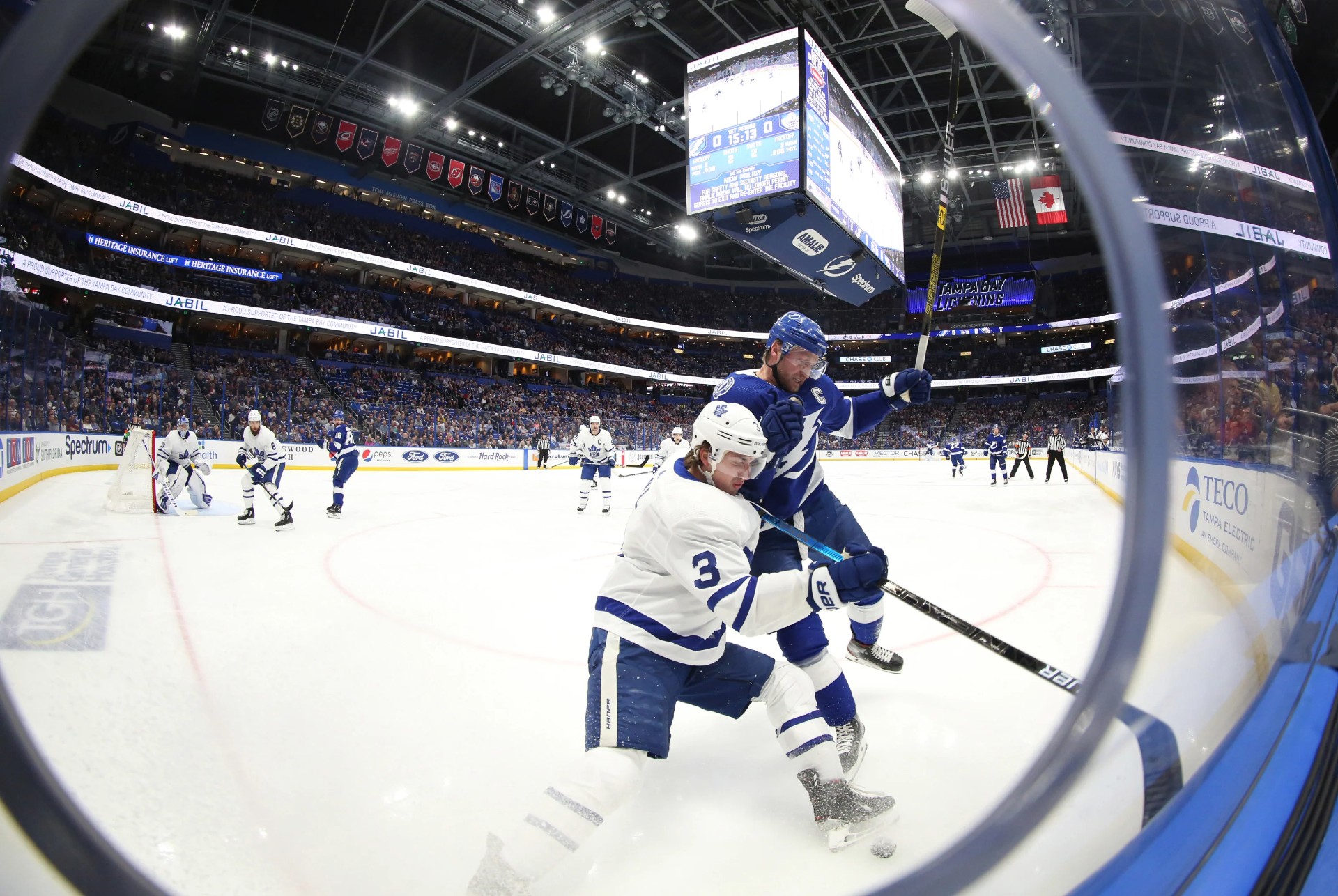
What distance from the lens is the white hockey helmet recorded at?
1645mm

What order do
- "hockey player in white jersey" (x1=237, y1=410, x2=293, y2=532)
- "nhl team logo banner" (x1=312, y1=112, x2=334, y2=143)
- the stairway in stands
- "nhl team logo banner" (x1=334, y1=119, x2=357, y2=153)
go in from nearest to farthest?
"hockey player in white jersey" (x1=237, y1=410, x2=293, y2=532), the stairway in stands, "nhl team logo banner" (x1=312, y1=112, x2=334, y2=143), "nhl team logo banner" (x1=334, y1=119, x2=357, y2=153)

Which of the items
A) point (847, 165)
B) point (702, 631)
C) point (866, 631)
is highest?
point (847, 165)

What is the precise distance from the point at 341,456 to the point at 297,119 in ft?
56.8

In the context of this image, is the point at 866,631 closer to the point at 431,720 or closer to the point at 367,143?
the point at 431,720

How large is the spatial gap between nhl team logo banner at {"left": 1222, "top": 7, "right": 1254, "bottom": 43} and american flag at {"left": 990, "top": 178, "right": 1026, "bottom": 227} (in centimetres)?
1493

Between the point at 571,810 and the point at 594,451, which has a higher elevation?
the point at 594,451

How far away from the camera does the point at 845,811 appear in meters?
1.58

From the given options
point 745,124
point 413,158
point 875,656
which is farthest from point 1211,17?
point 413,158

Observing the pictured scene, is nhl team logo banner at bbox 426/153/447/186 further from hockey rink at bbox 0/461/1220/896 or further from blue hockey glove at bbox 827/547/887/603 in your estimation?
blue hockey glove at bbox 827/547/887/603

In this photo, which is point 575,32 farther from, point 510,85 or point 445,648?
point 445,648

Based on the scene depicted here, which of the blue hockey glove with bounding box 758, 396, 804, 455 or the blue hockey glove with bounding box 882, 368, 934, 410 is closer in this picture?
the blue hockey glove with bounding box 758, 396, 804, 455

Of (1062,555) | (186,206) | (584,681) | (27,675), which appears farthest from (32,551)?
(186,206)

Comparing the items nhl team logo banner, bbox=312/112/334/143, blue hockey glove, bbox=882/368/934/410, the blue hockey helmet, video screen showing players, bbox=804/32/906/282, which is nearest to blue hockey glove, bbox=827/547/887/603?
the blue hockey helmet

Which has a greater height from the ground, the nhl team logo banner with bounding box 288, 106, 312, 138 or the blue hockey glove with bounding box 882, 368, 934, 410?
the nhl team logo banner with bounding box 288, 106, 312, 138
